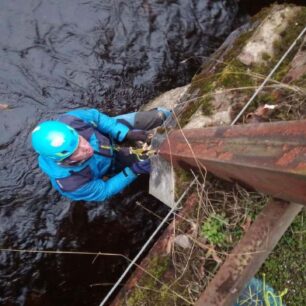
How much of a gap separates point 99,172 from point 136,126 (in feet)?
2.63

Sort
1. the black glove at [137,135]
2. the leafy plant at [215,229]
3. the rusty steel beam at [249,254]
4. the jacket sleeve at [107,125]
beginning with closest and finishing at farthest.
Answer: the rusty steel beam at [249,254], the leafy plant at [215,229], the jacket sleeve at [107,125], the black glove at [137,135]

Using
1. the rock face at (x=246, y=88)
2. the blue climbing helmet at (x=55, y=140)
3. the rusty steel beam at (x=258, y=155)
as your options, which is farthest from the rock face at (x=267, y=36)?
the blue climbing helmet at (x=55, y=140)

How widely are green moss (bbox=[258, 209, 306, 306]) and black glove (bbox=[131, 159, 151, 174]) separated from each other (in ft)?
4.80

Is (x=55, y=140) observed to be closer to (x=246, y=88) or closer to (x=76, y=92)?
(x=246, y=88)

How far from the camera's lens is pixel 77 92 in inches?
219

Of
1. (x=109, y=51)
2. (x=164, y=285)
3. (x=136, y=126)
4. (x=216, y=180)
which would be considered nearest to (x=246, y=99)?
(x=216, y=180)

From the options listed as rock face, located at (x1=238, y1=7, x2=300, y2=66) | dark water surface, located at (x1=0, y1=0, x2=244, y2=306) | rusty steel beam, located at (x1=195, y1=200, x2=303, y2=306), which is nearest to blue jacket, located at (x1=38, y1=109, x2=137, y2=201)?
dark water surface, located at (x1=0, y1=0, x2=244, y2=306)

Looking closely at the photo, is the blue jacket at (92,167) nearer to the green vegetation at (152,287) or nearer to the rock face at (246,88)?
the rock face at (246,88)

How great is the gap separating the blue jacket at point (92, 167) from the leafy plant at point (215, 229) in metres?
1.18

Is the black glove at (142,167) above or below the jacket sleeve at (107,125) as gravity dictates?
below

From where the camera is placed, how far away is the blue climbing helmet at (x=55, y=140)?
11.1ft

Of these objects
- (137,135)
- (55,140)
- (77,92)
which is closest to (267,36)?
(137,135)

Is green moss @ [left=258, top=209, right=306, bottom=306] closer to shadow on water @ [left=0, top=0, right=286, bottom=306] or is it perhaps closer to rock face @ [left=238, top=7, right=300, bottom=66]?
rock face @ [left=238, top=7, right=300, bottom=66]

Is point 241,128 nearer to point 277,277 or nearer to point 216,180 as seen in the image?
point 216,180
